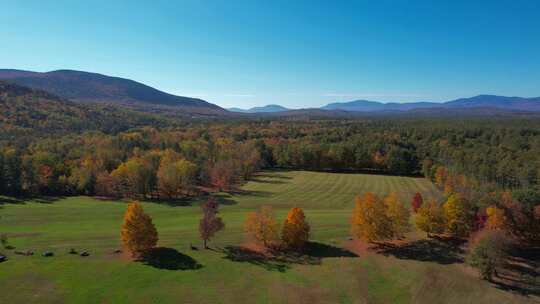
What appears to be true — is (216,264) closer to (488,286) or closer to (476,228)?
(488,286)

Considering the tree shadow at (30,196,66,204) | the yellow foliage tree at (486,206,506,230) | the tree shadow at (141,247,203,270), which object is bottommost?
the tree shadow at (30,196,66,204)

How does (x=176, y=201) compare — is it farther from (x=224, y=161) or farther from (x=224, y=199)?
(x=224, y=161)

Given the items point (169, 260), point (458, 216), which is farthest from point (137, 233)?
point (458, 216)

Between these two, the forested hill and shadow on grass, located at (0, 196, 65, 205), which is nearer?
shadow on grass, located at (0, 196, 65, 205)

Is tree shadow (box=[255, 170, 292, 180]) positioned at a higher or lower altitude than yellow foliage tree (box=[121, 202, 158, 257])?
lower

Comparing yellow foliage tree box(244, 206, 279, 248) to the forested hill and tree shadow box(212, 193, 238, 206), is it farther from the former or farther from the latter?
the forested hill

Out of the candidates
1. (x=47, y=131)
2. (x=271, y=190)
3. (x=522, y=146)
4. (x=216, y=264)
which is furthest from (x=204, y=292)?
(x=47, y=131)

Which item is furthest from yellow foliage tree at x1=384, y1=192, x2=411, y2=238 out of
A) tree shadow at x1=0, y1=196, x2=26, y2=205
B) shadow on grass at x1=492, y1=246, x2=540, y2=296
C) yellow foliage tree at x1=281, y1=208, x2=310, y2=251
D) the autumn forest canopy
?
tree shadow at x1=0, y1=196, x2=26, y2=205
